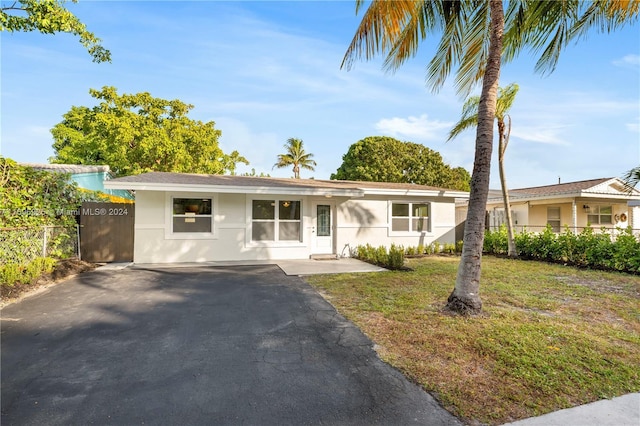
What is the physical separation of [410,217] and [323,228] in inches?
149

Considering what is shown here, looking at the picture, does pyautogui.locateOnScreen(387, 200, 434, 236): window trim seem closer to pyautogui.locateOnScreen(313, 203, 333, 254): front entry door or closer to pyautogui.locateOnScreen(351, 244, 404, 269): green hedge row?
pyautogui.locateOnScreen(351, 244, 404, 269): green hedge row

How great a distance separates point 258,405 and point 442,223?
12.3 metres

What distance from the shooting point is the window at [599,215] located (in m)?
16.7

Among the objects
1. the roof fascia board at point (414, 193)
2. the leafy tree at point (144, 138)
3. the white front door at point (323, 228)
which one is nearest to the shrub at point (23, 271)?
the white front door at point (323, 228)

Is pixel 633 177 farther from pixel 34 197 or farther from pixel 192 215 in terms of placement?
pixel 34 197

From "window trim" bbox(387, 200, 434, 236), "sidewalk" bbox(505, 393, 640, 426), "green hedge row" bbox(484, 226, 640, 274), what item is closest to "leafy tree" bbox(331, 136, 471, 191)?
"window trim" bbox(387, 200, 434, 236)

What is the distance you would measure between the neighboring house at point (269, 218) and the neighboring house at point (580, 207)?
4693 mm

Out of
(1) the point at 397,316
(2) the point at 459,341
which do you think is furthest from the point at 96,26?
(2) the point at 459,341

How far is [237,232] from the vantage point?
10.6 metres

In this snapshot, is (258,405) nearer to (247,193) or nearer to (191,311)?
(191,311)

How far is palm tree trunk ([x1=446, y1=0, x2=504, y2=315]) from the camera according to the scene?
4.98 meters

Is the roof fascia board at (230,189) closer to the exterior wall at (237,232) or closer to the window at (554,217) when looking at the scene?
the exterior wall at (237,232)

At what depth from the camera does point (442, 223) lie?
1338cm

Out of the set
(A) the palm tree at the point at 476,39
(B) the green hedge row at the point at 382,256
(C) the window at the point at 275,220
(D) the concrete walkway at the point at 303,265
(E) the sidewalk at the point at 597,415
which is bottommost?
(E) the sidewalk at the point at 597,415
